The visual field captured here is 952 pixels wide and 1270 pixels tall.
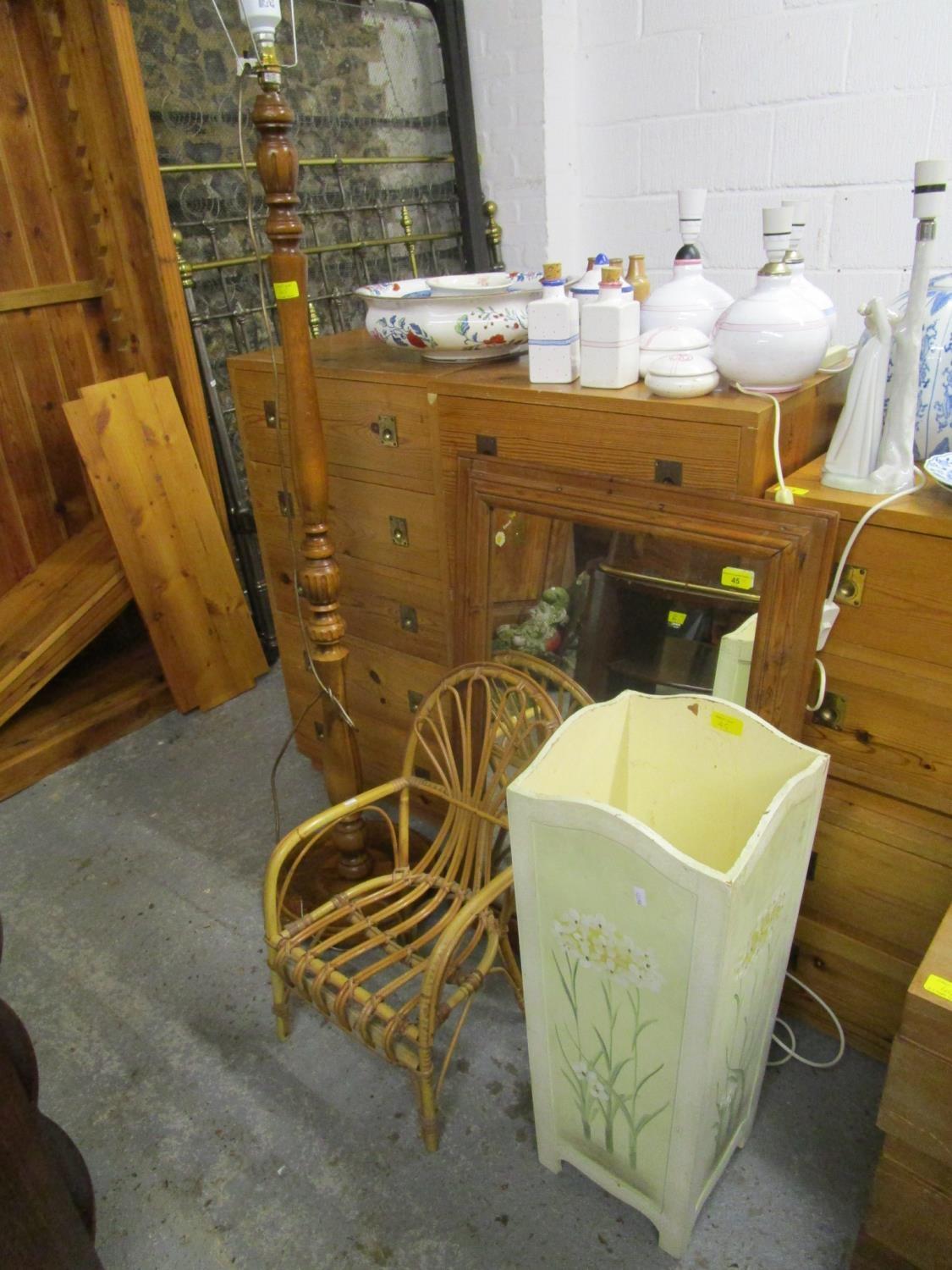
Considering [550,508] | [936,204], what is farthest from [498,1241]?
[936,204]

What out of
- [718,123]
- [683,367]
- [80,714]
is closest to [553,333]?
[683,367]

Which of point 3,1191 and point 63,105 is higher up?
point 63,105

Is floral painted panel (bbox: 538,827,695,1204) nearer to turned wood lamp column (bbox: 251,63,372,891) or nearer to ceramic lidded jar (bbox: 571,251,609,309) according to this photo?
turned wood lamp column (bbox: 251,63,372,891)

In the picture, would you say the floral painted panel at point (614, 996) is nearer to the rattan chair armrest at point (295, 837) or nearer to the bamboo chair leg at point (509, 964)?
the bamboo chair leg at point (509, 964)

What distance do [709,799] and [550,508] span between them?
1.71 ft

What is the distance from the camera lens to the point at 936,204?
1008 mm

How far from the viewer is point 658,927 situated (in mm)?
915

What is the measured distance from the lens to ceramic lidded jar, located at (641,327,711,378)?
1243 mm

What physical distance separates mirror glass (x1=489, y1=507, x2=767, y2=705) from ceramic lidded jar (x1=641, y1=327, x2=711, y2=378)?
263mm

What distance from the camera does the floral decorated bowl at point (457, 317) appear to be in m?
1.42

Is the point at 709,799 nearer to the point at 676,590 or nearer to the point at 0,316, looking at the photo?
the point at 676,590

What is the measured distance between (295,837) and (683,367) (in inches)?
36.4

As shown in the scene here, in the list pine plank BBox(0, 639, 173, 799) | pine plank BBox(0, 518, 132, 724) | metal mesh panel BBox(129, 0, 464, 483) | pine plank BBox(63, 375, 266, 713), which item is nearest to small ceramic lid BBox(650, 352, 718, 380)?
metal mesh panel BBox(129, 0, 464, 483)

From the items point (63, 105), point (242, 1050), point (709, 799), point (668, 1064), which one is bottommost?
point (242, 1050)
